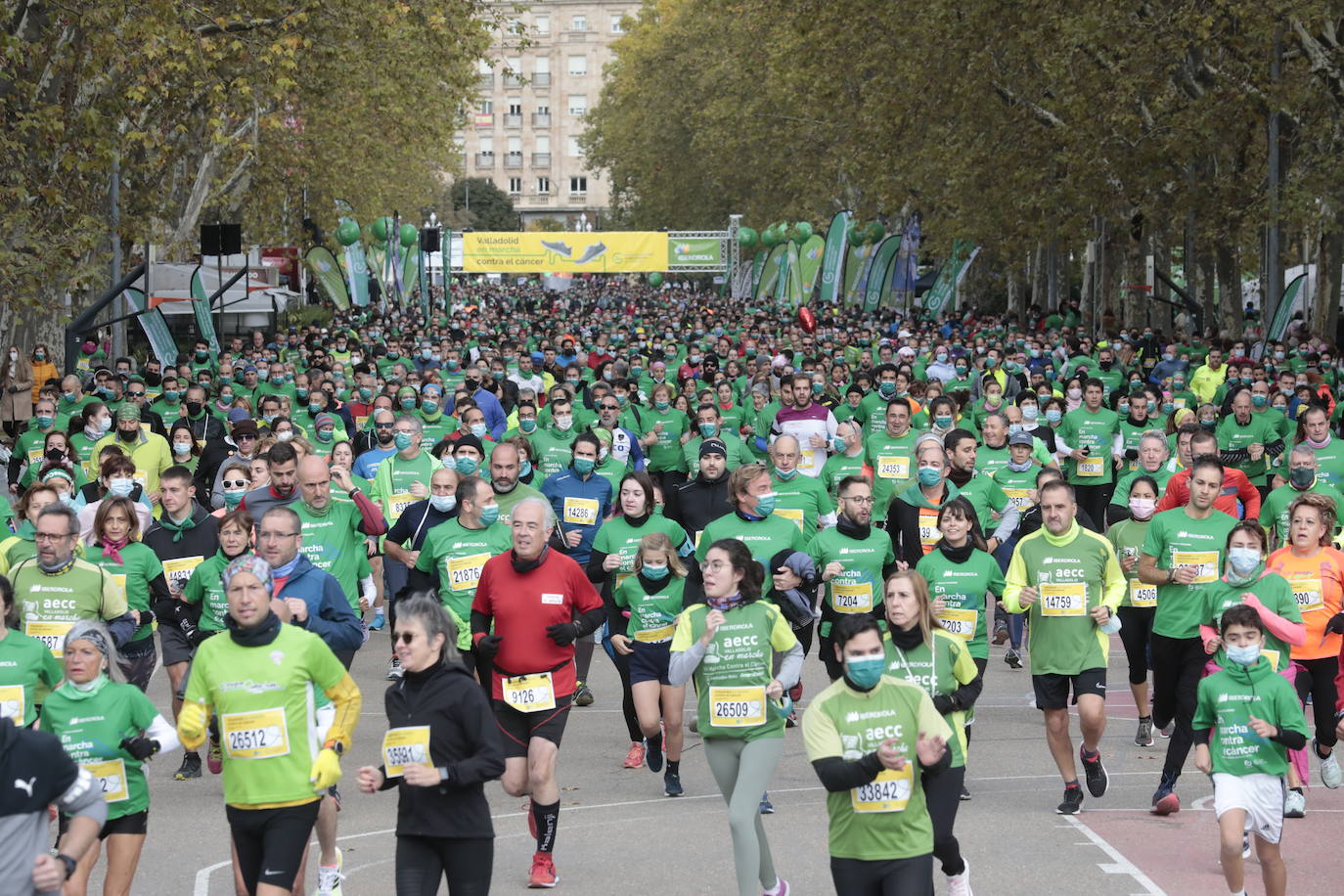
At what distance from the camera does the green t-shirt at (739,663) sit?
8531 millimetres

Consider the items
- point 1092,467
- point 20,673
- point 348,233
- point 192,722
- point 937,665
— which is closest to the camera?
point 192,722

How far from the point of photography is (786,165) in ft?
196

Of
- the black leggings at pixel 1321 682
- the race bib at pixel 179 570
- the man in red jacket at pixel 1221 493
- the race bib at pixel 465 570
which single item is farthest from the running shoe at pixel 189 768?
the man in red jacket at pixel 1221 493

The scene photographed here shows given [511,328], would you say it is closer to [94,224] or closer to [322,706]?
[94,224]

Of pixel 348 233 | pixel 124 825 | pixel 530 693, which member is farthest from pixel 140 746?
pixel 348 233

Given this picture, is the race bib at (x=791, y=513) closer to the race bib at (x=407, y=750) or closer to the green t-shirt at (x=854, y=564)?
the green t-shirt at (x=854, y=564)

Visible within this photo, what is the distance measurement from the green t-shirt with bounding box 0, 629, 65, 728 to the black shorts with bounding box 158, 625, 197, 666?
107 inches

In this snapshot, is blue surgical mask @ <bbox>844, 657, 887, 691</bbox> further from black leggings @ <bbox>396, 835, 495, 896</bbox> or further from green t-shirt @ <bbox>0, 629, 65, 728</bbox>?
green t-shirt @ <bbox>0, 629, 65, 728</bbox>

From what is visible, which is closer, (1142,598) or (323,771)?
(323,771)

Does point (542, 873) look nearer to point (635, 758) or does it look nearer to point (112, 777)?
point (112, 777)

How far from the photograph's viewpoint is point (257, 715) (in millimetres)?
7121

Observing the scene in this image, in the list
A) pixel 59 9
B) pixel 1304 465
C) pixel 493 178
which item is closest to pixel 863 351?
pixel 59 9

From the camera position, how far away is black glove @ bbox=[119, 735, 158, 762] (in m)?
7.32

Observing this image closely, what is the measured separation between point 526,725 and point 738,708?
109 cm
